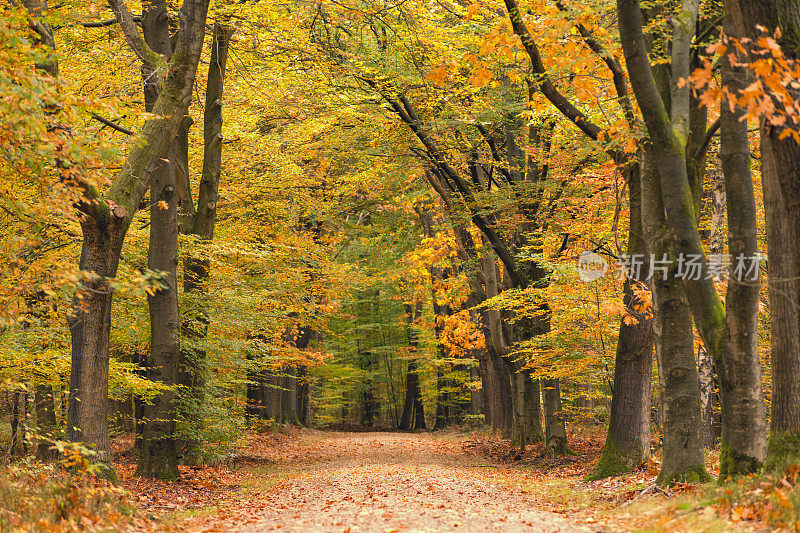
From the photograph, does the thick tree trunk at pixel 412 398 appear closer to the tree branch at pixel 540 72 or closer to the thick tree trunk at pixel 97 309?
the tree branch at pixel 540 72

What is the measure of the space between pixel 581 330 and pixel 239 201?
11.5 meters

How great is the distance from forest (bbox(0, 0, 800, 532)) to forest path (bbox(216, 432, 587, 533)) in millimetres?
112

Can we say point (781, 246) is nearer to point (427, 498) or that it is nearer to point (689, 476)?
point (689, 476)

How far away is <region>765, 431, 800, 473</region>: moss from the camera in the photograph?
5930 mm

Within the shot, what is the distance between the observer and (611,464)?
415 inches

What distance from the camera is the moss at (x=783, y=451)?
5.93 m

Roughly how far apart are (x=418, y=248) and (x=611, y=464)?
44.5 ft

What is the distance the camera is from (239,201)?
19.6 metres

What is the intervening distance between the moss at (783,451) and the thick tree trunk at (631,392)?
4.21 meters

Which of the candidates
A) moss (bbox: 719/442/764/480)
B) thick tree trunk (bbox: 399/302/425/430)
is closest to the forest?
moss (bbox: 719/442/764/480)

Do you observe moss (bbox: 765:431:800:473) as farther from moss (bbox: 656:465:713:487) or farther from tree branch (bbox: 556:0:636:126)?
tree branch (bbox: 556:0:636:126)

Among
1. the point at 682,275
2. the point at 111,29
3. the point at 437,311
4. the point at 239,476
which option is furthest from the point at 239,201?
the point at 682,275

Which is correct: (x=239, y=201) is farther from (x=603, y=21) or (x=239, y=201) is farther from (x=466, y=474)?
(x=603, y=21)

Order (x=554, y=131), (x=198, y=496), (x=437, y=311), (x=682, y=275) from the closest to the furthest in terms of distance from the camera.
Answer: (x=682, y=275)
(x=198, y=496)
(x=554, y=131)
(x=437, y=311)
